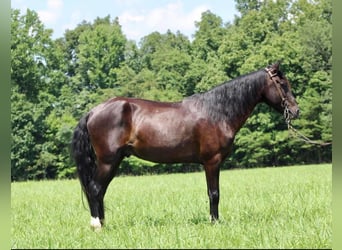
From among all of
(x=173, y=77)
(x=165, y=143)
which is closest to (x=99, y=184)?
(x=165, y=143)

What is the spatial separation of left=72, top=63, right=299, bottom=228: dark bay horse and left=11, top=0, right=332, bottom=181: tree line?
20323 millimetres

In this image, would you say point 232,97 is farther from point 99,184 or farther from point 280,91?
point 99,184

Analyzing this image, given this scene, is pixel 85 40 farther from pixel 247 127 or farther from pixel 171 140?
pixel 171 140

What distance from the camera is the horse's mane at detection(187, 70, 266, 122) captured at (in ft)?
20.6

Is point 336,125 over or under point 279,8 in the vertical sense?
under

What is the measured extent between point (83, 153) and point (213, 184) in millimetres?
2042

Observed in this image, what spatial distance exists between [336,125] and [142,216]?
4.82 metres

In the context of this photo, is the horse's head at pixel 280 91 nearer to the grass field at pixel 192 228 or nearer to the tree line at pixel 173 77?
the grass field at pixel 192 228

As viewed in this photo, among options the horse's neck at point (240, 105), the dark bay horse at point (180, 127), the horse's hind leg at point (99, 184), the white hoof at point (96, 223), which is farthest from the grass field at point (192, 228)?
the horse's neck at point (240, 105)

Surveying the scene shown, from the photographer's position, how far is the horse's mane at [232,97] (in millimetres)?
6285

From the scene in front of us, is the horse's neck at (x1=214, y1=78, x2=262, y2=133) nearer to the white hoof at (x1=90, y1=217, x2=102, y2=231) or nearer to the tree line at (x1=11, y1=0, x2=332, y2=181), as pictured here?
the white hoof at (x1=90, y1=217, x2=102, y2=231)

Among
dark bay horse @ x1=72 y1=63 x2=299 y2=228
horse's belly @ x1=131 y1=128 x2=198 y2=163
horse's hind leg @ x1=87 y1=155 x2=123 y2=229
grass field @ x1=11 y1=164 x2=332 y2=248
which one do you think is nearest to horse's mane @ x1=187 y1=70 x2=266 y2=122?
dark bay horse @ x1=72 y1=63 x2=299 y2=228

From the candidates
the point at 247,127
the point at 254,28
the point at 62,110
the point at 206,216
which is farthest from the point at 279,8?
the point at 206,216

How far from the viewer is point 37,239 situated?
5.39 meters
